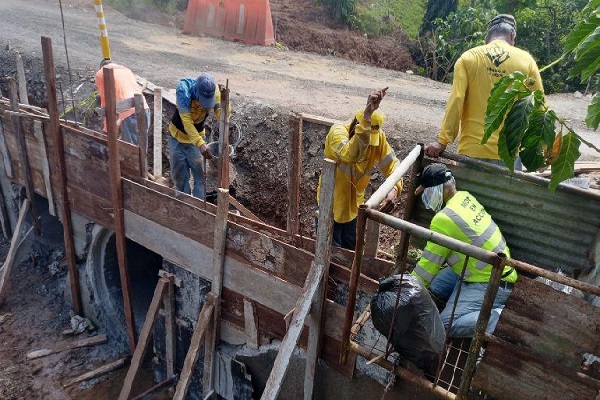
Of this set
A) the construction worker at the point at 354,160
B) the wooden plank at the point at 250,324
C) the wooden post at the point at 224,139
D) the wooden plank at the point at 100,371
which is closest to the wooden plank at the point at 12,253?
the wooden plank at the point at 100,371

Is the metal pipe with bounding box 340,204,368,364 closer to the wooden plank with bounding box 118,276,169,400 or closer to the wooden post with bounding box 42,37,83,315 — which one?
the wooden plank with bounding box 118,276,169,400

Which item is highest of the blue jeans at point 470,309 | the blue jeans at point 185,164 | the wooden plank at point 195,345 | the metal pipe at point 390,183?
the metal pipe at point 390,183

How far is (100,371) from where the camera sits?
680cm

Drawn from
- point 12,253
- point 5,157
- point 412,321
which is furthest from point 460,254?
point 5,157

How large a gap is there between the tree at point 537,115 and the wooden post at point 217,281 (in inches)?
113

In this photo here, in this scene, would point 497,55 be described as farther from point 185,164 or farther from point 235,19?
point 235,19

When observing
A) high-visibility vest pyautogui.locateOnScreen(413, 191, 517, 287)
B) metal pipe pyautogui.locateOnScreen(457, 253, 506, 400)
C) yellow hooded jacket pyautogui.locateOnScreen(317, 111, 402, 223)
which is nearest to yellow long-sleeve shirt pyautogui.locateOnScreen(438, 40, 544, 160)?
yellow hooded jacket pyautogui.locateOnScreen(317, 111, 402, 223)

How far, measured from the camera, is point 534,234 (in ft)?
14.2

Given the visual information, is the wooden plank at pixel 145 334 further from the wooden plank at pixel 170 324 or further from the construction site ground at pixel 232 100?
the construction site ground at pixel 232 100

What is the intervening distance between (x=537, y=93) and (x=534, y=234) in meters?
2.24

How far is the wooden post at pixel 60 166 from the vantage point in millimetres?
6068

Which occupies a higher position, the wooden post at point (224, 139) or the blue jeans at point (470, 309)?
the wooden post at point (224, 139)

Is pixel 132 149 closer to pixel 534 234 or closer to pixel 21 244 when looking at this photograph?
pixel 21 244

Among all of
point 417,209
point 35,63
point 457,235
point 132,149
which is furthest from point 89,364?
point 35,63
